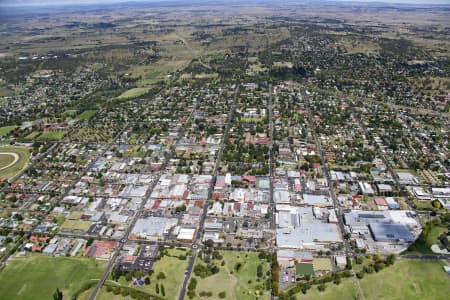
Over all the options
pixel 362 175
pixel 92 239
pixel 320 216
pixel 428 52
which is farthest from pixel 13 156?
pixel 428 52

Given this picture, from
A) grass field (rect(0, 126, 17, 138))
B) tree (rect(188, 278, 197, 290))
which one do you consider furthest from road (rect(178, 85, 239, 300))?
grass field (rect(0, 126, 17, 138))

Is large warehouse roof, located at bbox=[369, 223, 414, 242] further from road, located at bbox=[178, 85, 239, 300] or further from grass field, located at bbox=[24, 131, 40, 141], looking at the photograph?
grass field, located at bbox=[24, 131, 40, 141]

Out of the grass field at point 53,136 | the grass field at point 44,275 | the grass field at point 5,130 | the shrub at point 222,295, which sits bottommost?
the grass field at point 44,275

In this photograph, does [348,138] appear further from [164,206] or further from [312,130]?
[164,206]

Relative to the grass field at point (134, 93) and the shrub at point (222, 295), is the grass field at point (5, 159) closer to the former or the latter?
the grass field at point (134, 93)

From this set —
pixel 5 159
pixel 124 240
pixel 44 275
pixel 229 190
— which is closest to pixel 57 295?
pixel 44 275

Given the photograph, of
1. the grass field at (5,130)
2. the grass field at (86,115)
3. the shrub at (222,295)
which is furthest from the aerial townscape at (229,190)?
the grass field at (86,115)

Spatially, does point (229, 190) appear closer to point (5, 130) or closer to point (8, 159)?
point (8, 159)
